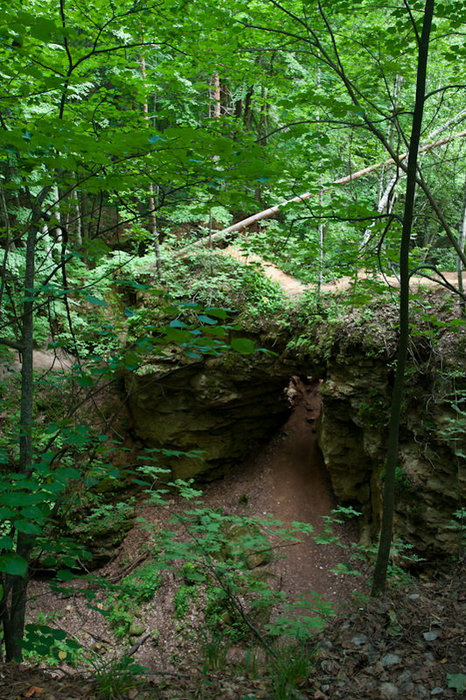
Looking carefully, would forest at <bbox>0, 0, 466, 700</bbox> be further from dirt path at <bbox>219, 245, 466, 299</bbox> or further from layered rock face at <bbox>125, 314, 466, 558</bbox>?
dirt path at <bbox>219, 245, 466, 299</bbox>

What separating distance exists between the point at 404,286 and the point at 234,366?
19.1 ft

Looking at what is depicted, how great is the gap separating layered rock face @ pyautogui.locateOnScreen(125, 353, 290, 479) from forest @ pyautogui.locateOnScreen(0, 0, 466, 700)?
64 mm

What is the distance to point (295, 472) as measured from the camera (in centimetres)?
984

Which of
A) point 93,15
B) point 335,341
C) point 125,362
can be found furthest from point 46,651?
point 335,341

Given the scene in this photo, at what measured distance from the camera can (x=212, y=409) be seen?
9.50 metres

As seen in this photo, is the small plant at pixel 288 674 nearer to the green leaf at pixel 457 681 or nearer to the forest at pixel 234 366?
the forest at pixel 234 366

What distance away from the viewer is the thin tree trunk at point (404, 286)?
2.94 m

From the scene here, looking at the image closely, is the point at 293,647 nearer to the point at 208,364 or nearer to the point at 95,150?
the point at 95,150

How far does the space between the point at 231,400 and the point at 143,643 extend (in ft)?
15.5

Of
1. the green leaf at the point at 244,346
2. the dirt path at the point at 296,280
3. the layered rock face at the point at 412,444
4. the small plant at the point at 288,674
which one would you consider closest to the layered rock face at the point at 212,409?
the dirt path at the point at 296,280

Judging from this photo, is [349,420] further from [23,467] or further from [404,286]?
[23,467]

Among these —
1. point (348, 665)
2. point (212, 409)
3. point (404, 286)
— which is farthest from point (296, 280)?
point (348, 665)

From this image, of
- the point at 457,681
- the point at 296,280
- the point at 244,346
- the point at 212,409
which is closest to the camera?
the point at 244,346

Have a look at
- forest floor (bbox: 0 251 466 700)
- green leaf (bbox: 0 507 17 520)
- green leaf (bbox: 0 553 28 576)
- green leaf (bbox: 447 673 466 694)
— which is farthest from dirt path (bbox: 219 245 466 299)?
green leaf (bbox: 0 553 28 576)
